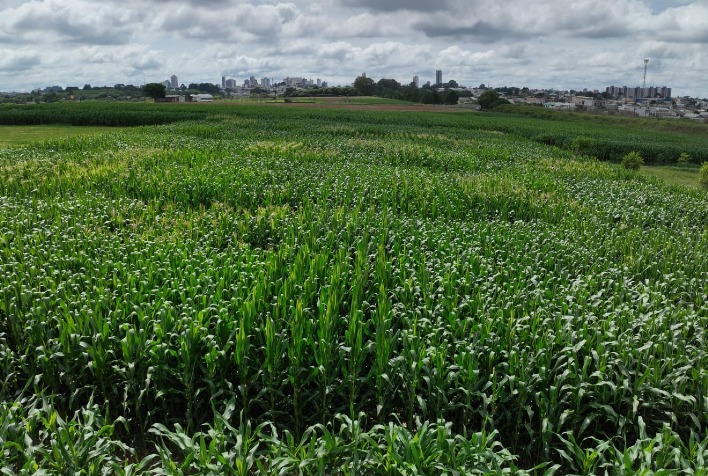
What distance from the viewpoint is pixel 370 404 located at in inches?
220

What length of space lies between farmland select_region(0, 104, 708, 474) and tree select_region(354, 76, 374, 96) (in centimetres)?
→ 13733

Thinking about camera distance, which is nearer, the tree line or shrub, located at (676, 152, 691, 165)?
shrub, located at (676, 152, 691, 165)

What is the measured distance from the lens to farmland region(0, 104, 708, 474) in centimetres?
420

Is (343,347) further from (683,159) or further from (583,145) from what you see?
(683,159)

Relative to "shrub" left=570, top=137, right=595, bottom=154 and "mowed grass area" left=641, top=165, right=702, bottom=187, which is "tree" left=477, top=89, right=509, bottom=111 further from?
"mowed grass area" left=641, top=165, right=702, bottom=187

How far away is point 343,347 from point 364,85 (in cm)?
14860

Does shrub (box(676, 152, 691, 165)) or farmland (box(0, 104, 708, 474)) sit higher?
shrub (box(676, 152, 691, 165))

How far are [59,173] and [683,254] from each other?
54.5ft

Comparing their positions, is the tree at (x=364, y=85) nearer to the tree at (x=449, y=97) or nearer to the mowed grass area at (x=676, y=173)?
the tree at (x=449, y=97)

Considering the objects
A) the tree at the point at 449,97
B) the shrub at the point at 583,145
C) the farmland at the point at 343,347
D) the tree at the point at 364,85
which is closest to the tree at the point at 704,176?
the shrub at the point at 583,145

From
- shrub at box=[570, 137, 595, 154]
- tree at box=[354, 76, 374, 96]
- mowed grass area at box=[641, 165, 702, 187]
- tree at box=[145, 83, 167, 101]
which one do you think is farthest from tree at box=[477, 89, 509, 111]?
tree at box=[145, 83, 167, 101]

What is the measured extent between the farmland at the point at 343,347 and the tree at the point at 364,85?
451 feet

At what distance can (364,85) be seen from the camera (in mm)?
146750

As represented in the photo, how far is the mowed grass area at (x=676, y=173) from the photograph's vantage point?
28719 mm
